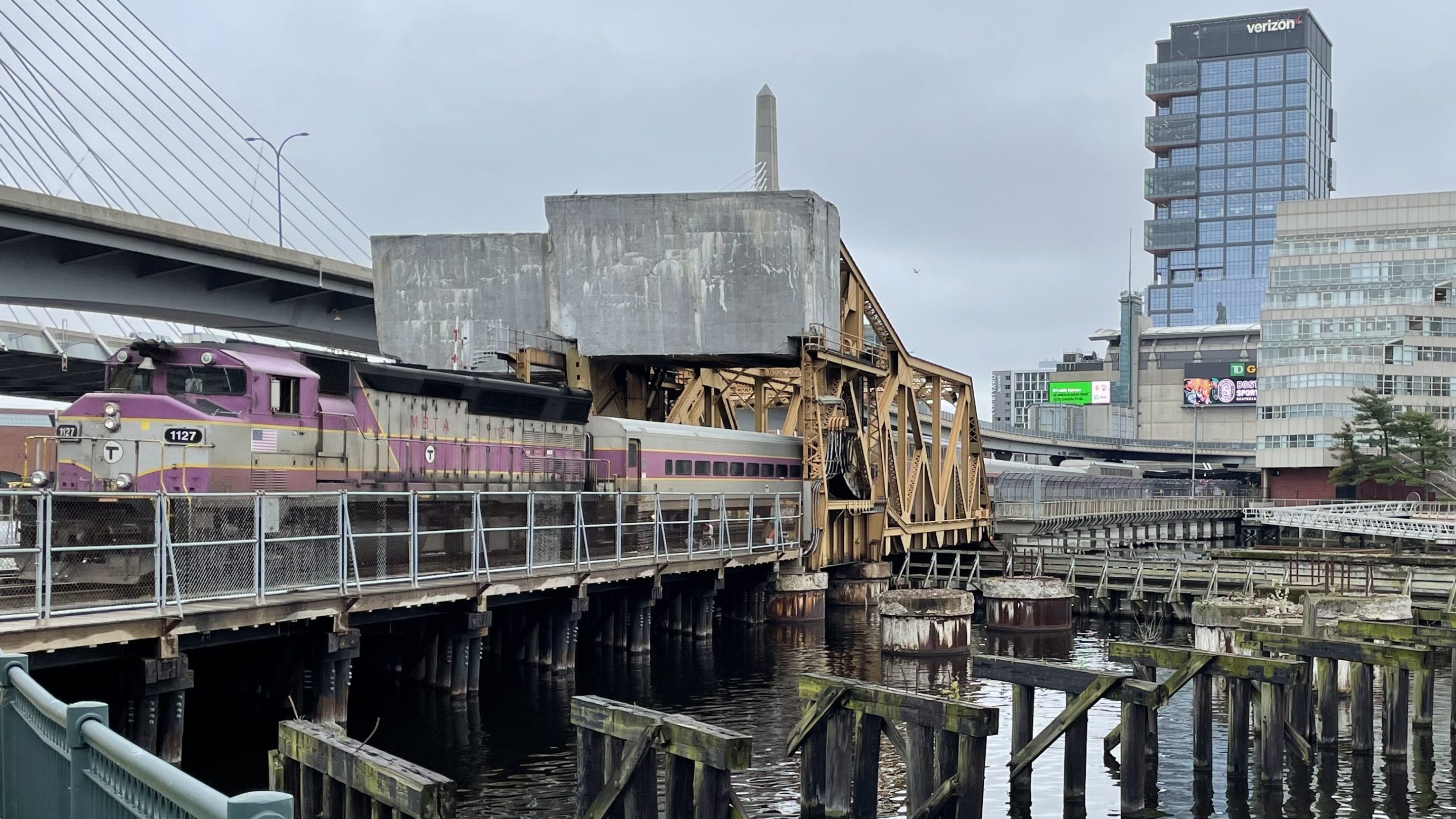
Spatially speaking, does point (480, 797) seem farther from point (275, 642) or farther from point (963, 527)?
point (963, 527)

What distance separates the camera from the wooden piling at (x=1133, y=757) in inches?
782

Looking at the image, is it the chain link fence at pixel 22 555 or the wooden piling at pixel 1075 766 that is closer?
the chain link fence at pixel 22 555

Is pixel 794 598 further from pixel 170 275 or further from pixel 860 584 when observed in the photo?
pixel 170 275

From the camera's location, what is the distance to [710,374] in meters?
48.8

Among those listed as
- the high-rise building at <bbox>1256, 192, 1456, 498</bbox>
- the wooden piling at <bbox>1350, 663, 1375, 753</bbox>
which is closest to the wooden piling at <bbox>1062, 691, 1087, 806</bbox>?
the wooden piling at <bbox>1350, 663, 1375, 753</bbox>

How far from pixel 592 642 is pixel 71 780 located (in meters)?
29.0

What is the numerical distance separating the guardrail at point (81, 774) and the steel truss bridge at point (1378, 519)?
69.3m

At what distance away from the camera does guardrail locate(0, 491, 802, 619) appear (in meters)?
18.2

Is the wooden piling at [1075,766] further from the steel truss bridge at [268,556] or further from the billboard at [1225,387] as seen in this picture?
the billboard at [1225,387]

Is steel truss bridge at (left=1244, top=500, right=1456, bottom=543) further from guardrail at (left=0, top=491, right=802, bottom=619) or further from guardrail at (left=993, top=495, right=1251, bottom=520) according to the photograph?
guardrail at (left=0, top=491, right=802, bottom=619)

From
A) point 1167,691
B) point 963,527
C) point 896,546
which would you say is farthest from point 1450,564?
point 1167,691

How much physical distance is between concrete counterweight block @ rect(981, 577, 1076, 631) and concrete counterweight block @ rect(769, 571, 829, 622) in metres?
5.69

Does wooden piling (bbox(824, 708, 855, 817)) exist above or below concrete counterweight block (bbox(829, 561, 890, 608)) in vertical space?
above

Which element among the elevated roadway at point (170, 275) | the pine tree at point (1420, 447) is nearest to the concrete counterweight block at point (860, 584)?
the elevated roadway at point (170, 275)
